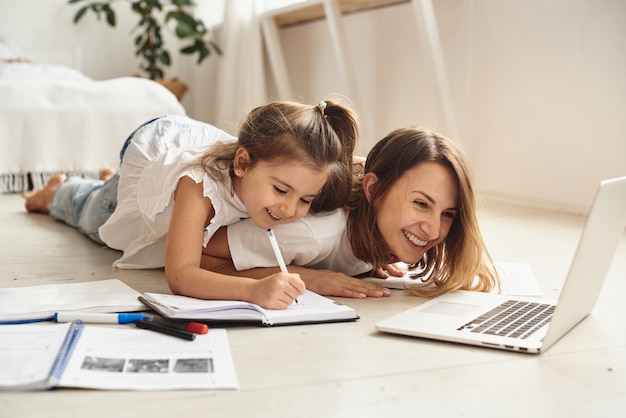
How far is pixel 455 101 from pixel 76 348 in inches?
97.7

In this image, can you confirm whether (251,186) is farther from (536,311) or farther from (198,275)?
(536,311)

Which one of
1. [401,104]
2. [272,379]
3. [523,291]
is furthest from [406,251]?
[401,104]

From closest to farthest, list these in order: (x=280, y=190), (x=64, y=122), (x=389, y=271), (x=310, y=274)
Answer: (x=280, y=190)
(x=310, y=274)
(x=389, y=271)
(x=64, y=122)

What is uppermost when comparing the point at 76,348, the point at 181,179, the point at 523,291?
the point at 181,179

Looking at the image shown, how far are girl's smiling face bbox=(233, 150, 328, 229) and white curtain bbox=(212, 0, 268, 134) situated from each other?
9.25 ft

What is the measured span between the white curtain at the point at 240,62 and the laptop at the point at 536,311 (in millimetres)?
2989

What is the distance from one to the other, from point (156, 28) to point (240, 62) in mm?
656

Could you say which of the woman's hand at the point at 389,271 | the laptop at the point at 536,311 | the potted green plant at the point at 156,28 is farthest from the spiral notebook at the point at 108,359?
the potted green plant at the point at 156,28

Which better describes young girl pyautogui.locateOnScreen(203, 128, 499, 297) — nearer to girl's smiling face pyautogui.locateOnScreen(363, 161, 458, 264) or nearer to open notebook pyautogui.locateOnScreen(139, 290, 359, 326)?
girl's smiling face pyautogui.locateOnScreen(363, 161, 458, 264)

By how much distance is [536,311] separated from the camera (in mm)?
1255

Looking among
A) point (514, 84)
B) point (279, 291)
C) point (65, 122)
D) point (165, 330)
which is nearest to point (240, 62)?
point (65, 122)

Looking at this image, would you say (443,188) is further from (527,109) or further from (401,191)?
(527,109)

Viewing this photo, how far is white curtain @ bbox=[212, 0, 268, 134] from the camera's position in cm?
416

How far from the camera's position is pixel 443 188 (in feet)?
4.50
